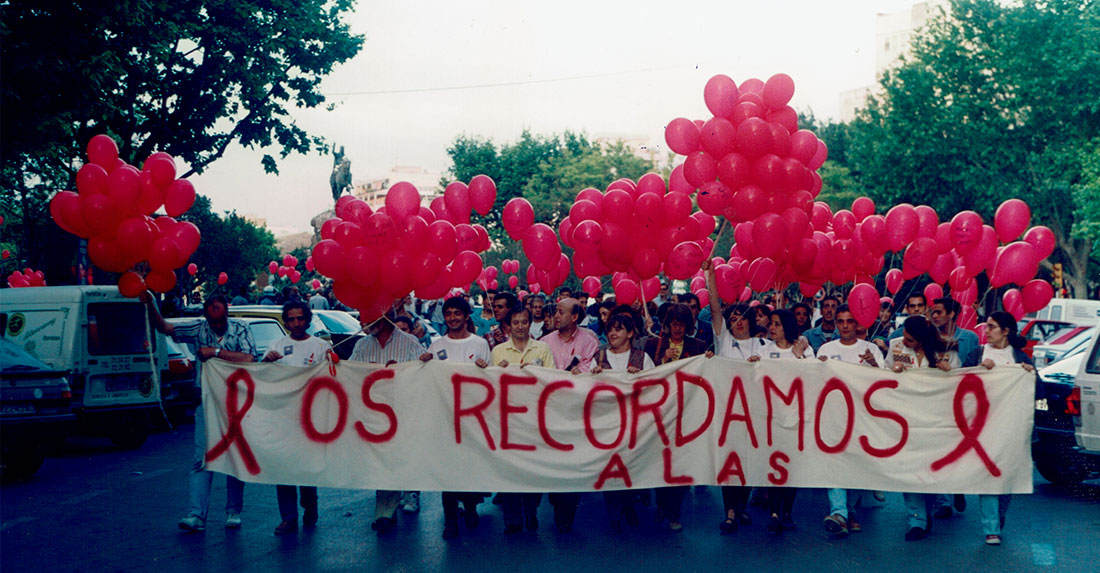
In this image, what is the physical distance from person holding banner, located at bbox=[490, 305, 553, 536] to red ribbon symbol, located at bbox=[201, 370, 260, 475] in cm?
170

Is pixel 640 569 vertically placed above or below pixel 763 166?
below

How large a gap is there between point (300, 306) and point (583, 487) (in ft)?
7.76

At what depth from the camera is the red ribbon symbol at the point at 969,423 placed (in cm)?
734

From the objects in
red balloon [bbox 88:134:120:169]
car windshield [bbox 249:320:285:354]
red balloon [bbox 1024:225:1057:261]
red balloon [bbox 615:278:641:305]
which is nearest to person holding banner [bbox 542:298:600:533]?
red balloon [bbox 88:134:120:169]

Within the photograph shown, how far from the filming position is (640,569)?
21.4 feet

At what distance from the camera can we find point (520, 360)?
309 inches

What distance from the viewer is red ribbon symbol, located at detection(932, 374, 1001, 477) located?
734 cm

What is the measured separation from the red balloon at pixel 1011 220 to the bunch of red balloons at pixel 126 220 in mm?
7854

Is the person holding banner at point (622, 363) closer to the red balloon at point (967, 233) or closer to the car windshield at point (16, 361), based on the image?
the red balloon at point (967, 233)

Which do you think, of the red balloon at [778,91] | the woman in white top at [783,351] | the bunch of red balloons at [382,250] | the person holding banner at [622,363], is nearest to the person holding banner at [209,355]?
the bunch of red balloons at [382,250]

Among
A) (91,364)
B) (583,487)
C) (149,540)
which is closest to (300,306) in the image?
(149,540)

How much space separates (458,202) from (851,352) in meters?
4.31

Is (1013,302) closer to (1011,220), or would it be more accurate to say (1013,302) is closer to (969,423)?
(1011,220)

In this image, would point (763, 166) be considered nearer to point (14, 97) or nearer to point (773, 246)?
point (773, 246)
